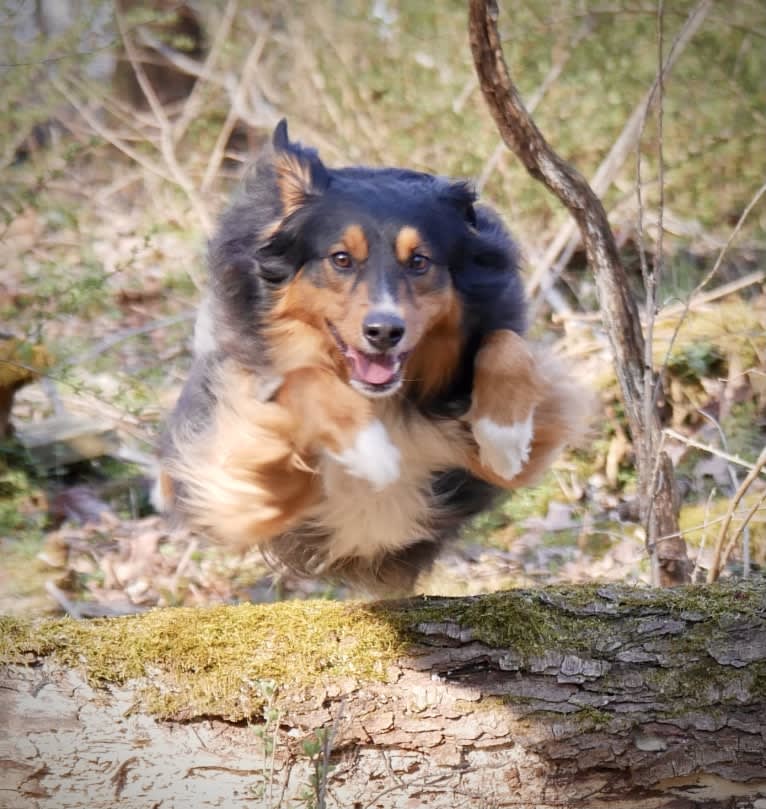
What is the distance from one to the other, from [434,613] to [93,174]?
863cm

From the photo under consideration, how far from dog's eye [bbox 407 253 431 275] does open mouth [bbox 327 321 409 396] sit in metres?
0.26

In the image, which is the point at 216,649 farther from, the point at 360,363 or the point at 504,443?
the point at 504,443

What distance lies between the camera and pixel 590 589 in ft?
10.4

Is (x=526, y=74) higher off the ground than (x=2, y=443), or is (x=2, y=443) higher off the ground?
(x=526, y=74)

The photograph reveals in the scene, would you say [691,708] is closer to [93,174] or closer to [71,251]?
[71,251]

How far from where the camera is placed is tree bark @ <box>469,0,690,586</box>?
3.73 metres

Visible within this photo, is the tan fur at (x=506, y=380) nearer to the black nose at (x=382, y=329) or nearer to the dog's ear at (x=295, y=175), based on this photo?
the black nose at (x=382, y=329)

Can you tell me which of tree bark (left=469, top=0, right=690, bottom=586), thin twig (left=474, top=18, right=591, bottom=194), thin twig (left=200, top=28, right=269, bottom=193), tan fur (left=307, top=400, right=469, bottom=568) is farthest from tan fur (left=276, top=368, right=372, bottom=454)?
thin twig (left=200, top=28, right=269, bottom=193)

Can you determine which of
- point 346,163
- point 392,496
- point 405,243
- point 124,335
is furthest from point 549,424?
point 346,163

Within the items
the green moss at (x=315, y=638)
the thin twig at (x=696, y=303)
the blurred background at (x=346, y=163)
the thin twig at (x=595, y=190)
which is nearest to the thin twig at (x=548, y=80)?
the blurred background at (x=346, y=163)

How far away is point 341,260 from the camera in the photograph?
10.7 feet

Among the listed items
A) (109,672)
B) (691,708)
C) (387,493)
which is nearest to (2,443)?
(387,493)

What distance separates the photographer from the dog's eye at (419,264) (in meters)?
3.24

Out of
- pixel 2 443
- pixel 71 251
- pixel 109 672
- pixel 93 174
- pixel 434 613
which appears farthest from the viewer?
pixel 93 174
